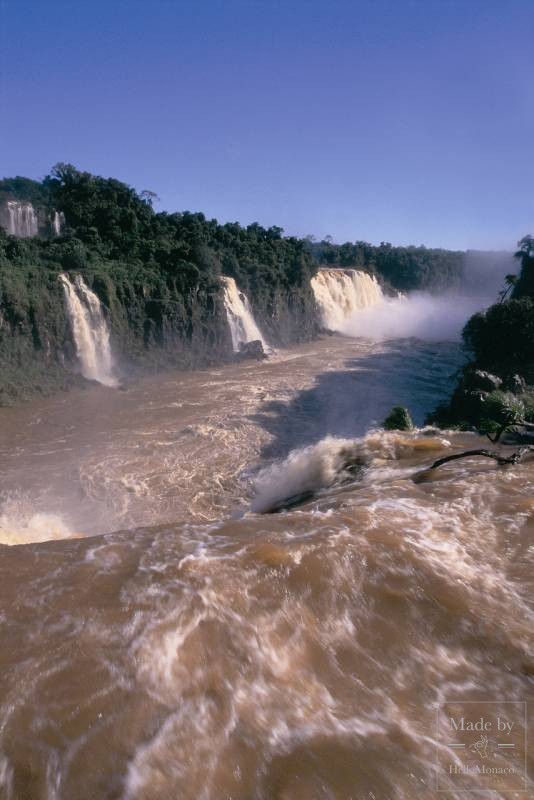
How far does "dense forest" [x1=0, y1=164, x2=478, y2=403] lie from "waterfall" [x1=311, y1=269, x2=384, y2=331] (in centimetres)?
176

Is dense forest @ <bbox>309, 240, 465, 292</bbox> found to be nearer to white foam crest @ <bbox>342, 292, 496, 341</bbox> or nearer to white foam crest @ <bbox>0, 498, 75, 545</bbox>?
white foam crest @ <bbox>342, 292, 496, 341</bbox>

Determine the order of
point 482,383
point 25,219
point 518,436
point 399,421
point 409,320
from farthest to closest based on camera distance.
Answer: point 409,320
point 25,219
point 482,383
point 399,421
point 518,436

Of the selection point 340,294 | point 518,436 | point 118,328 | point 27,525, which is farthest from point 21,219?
point 518,436

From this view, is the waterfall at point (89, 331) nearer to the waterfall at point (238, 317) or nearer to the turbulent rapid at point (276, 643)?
the waterfall at point (238, 317)

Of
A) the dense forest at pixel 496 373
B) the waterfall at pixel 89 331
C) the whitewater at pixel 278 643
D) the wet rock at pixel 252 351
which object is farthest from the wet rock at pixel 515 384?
the waterfall at pixel 89 331

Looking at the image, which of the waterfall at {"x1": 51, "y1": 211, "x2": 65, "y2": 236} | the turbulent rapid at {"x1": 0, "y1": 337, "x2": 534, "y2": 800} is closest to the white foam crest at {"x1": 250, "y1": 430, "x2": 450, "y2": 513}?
the turbulent rapid at {"x1": 0, "y1": 337, "x2": 534, "y2": 800}

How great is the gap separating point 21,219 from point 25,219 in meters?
0.24

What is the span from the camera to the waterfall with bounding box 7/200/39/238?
28.4m

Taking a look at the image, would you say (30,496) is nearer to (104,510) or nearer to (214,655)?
(104,510)

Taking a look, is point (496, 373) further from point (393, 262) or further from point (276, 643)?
point (393, 262)

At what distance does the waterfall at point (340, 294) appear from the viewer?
37031 mm

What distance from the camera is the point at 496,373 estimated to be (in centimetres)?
1658

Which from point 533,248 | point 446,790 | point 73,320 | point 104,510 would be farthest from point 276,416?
point 533,248

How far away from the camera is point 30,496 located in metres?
10.9
